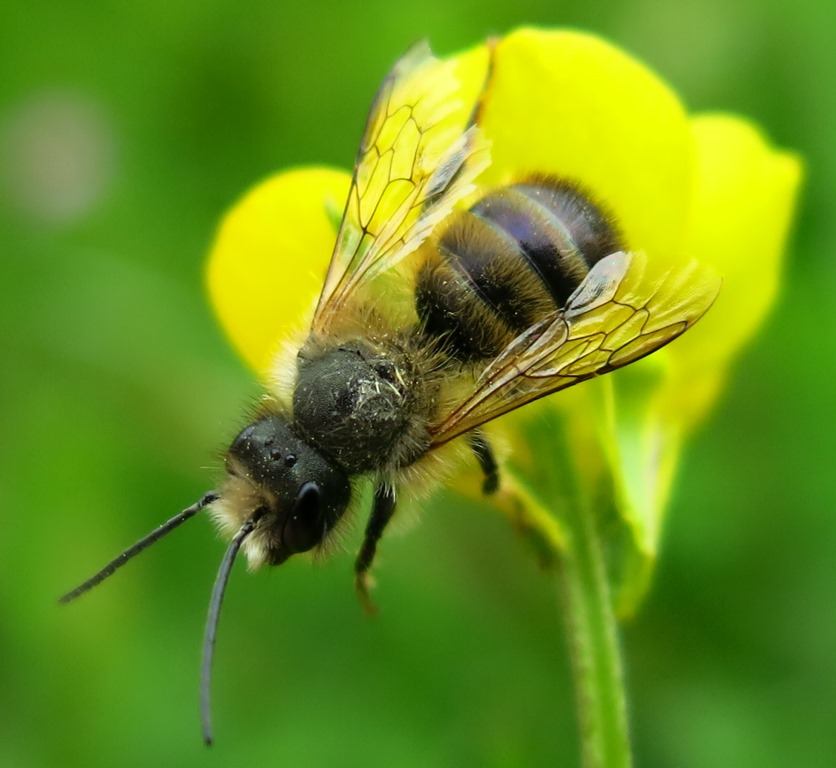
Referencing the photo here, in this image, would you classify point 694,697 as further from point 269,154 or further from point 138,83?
point 138,83

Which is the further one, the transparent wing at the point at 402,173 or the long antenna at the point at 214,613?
the transparent wing at the point at 402,173

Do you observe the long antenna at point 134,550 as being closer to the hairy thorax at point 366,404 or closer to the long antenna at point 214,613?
the long antenna at point 214,613

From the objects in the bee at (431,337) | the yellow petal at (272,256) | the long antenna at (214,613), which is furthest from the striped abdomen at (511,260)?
the long antenna at (214,613)

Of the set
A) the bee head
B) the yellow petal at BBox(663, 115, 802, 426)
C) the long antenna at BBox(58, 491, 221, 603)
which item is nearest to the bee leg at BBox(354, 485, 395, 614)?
the bee head

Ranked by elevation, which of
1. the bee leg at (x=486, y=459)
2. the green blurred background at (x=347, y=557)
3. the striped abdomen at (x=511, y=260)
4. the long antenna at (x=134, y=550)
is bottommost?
the green blurred background at (x=347, y=557)

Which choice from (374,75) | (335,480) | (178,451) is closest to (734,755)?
(335,480)

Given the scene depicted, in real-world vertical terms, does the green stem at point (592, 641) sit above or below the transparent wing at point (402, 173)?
below
